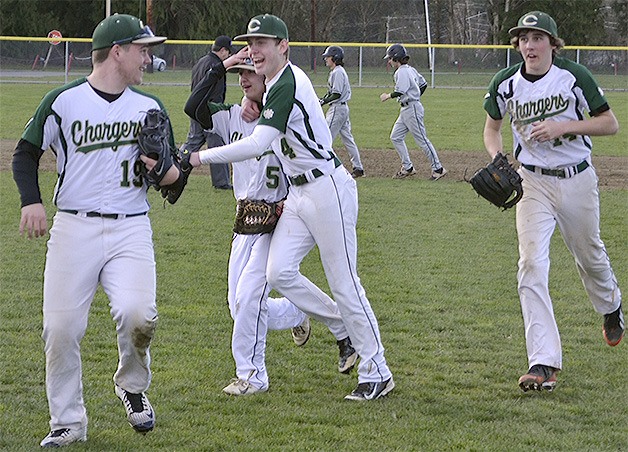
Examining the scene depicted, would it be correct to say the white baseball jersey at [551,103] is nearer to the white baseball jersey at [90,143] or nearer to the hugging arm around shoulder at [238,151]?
the hugging arm around shoulder at [238,151]

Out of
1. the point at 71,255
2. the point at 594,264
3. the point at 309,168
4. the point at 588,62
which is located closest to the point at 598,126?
the point at 594,264

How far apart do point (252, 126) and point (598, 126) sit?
6.79ft

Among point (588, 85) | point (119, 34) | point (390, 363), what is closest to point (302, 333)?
point (390, 363)

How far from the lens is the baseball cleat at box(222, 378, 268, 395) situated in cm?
578

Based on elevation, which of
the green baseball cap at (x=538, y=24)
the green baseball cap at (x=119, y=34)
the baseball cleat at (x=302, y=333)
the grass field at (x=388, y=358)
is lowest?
the grass field at (x=388, y=358)

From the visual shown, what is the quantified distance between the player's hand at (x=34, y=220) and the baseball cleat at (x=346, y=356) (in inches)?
87.1

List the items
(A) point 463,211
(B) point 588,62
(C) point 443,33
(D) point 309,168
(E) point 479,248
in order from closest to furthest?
(D) point 309,168, (E) point 479,248, (A) point 463,211, (B) point 588,62, (C) point 443,33

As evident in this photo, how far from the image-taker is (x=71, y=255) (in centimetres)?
480

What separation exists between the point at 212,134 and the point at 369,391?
180 inches

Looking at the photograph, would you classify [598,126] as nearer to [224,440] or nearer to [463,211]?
[224,440]

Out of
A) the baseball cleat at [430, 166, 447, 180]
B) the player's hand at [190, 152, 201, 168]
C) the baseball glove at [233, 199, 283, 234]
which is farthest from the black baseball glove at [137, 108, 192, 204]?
the baseball cleat at [430, 166, 447, 180]

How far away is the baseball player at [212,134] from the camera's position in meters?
10.8

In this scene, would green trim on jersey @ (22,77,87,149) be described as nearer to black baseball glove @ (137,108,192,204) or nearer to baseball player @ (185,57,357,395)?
black baseball glove @ (137,108,192,204)

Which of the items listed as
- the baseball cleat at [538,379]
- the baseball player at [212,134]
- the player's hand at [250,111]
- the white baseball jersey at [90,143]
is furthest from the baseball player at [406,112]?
the white baseball jersey at [90,143]
